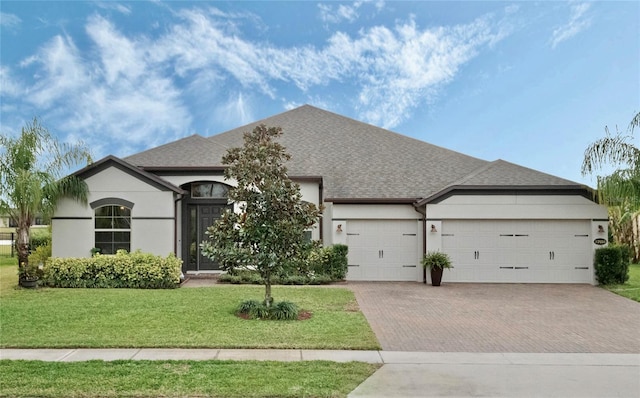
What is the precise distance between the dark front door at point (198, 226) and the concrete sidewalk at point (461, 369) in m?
9.11

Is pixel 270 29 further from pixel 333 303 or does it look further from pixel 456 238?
pixel 333 303

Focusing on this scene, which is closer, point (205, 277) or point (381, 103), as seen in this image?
point (205, 277)

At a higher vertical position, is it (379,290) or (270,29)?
(270,29)

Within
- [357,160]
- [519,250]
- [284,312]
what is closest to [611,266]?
[519,250]

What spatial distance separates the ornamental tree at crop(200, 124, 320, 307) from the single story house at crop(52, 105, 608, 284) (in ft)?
19.6

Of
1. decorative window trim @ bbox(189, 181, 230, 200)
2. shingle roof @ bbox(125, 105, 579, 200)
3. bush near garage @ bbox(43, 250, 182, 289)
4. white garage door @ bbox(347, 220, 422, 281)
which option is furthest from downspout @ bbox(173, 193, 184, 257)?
white garage door @ bbox(347, 220, 422, 281)

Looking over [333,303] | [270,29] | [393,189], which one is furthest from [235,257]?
[270,29]

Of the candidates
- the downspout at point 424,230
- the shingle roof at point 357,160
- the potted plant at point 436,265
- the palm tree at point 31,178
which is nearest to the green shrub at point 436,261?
the potted plant at point 436,265

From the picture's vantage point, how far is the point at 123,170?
1429 centimetres

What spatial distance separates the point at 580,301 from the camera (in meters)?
11.5

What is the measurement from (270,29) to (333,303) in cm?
1320

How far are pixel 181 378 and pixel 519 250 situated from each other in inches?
507

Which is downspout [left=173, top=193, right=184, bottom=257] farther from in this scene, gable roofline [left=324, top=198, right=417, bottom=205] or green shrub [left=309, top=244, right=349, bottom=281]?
gable roofline [left=324, top=198, right=417, bottom=205]

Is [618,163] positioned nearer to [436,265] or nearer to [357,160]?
[436,265]
